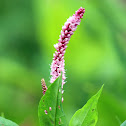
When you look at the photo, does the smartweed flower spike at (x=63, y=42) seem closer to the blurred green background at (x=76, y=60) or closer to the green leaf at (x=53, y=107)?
the green leaf at (x=53, y=107)

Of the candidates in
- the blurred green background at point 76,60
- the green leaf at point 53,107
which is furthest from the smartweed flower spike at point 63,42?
the blurred green background at point 76,60

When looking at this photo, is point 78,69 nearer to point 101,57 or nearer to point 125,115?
point 101,57

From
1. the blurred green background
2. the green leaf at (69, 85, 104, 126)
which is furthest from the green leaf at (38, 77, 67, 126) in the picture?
the blurred green background

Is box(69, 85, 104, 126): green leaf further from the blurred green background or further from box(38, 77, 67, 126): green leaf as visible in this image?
the blurred green background

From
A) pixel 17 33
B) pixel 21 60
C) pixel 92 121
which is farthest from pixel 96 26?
pixel 92 121

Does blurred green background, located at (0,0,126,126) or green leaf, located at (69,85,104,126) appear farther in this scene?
blurred green background, located at (0,0,126,126)

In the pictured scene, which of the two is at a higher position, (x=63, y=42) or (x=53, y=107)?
(x=63, y=42)

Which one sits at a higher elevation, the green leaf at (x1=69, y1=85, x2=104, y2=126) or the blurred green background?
the blurred green background

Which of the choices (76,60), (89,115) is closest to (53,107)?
(89,115)

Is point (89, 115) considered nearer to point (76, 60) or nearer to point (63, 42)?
point (63, 42)

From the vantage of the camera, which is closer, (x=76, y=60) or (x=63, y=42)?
(x=63, y=42)
